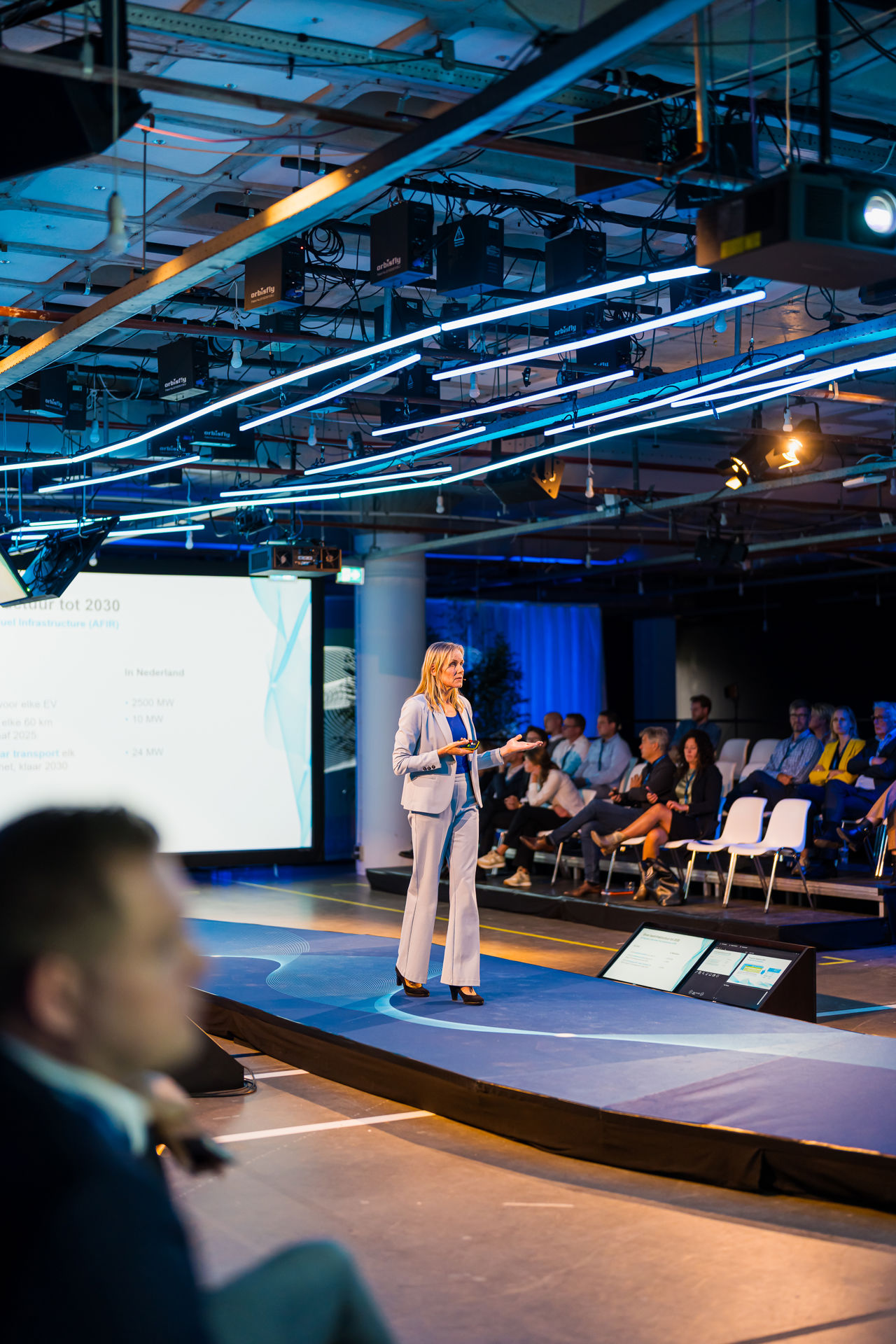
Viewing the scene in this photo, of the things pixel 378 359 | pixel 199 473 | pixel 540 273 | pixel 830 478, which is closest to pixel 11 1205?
pixel 378 359

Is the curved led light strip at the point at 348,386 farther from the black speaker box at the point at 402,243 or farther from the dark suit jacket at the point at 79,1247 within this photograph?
the dark suit jacket at the point at 79,1247

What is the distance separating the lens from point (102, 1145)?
3.08 feet

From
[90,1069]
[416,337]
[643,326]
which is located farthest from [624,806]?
[90,1069]

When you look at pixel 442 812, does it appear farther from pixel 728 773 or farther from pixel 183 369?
pixel 728 773

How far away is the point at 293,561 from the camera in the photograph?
426 inches

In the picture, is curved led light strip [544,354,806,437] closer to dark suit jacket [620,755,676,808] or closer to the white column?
dark suit jacket [620,755,676,808]

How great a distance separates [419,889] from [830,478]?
5.57 metres

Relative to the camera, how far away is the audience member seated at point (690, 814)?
932 cm

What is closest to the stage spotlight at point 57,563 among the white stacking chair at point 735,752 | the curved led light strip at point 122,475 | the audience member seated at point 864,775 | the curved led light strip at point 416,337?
the curved led light strip at point 122,475

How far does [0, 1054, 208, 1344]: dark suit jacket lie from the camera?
0.90 m

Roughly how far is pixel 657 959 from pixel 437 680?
5.82ft

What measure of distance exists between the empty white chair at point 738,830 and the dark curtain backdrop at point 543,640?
8359 mm

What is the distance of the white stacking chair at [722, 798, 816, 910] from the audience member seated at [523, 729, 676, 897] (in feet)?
2.91

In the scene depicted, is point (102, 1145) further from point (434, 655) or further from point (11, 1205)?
point (434, 655)
